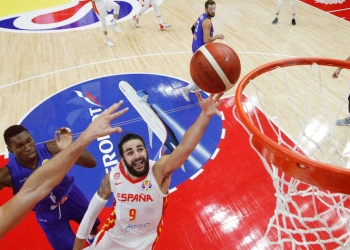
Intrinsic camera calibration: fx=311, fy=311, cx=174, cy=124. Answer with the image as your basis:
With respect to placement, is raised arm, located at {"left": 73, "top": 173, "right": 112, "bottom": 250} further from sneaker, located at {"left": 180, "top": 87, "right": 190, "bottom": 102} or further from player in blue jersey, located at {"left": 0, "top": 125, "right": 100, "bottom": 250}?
sneaker, located at {"left": 180, "top": 87, "right": 190, "bottom": 102}

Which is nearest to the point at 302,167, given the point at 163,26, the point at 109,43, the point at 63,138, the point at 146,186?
the point at 146,186

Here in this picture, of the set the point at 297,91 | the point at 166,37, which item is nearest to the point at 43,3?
the point at 166,37

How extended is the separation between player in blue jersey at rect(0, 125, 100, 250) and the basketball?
1.35 metres

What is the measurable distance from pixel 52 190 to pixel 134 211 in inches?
30.2

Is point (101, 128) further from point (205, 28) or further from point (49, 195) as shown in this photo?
point (205, 28)

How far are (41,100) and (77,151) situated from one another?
4698 mm

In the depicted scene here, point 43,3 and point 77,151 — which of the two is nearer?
point 77,151

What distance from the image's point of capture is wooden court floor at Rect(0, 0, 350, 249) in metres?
3.62

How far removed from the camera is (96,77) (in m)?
6.38

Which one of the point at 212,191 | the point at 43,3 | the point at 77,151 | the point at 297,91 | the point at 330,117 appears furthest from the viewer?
the point at 43,3

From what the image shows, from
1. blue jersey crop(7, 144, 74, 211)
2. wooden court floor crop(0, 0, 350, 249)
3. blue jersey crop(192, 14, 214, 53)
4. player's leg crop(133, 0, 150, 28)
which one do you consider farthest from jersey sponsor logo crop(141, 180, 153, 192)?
player's leg crop(133, 0, 150, 28)

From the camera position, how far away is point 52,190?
2689 millimetres

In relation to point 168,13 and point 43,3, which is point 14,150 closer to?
point 168,13

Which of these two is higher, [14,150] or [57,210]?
[14,150]
